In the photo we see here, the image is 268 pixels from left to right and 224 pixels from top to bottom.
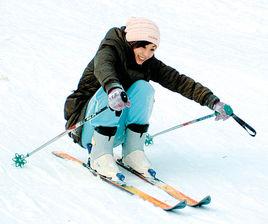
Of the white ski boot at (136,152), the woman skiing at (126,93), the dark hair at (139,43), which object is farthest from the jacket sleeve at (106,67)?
the white ski boot at (136,152)

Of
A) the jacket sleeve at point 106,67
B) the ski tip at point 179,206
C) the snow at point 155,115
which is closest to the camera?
the ski tip at point 179,206

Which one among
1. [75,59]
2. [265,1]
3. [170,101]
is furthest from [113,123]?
[265,1]

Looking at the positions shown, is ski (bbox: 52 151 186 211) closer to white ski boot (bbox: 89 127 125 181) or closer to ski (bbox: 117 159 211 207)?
white ski boot (bbox: 89 127 125 181)

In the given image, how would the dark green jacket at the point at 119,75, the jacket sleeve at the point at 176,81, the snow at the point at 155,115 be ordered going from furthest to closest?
1. the jacket sleeve at the point at 176,81
2. the dark green jacket at the point at 119,75
3. the snow at the point at 155,115

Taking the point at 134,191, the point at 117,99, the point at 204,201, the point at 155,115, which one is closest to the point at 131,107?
the point at 117,99

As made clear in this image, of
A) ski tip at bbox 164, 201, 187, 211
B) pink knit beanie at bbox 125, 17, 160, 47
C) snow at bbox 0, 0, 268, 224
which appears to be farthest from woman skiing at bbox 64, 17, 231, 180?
ski tip at bbox 164, 201, 187, 211

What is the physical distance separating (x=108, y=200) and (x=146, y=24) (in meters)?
1.12

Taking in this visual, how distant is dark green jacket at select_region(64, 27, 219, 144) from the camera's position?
379cm

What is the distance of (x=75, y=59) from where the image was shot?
7977 mm

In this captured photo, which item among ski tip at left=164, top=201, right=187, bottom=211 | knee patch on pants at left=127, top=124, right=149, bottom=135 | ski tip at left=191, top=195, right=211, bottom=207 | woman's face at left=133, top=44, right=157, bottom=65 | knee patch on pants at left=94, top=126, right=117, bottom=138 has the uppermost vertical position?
woman's face at left=133, top=44, right=157, bottom=65

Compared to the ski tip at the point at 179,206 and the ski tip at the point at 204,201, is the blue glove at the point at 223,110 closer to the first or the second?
Answer: the ski tip at the point at 204,201

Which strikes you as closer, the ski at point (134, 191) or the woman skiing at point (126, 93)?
the ski at point (134, 191)

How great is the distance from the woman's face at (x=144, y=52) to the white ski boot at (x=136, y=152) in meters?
0.43

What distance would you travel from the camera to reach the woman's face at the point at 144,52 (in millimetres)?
3854
